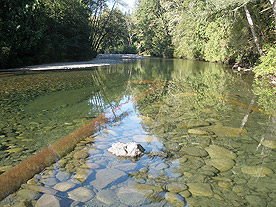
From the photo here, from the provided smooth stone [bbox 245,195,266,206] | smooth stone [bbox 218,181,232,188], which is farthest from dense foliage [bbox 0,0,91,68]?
smooth stone [bbox 245,195,266,206]

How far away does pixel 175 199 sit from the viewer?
2.44 meters

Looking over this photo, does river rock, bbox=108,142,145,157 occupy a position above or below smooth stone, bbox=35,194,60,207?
above

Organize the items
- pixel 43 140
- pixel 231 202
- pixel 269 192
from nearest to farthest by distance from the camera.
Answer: pixel 231 202 → pixel 269 192 → pixel 43 140

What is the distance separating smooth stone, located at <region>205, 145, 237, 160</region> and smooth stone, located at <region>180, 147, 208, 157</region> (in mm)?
92

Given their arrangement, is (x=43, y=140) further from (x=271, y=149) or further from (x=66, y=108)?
(x=271, y=149)

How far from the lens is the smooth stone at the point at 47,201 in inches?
91.4

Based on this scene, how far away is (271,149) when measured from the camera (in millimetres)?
3711

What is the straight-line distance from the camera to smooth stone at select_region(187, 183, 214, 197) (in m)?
2.53

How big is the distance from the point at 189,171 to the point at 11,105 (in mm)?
5432

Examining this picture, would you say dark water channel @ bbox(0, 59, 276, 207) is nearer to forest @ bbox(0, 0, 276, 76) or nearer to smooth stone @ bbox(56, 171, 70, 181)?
smooth stone @ bbox(56, 171, 70, 181)

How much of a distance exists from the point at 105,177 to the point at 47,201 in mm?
747

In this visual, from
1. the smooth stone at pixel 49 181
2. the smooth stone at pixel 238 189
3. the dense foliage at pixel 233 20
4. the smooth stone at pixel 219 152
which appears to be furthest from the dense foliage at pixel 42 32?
the smooth stone at pixel 238 189

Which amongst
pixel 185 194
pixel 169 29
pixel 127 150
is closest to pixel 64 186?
pixel 127 150

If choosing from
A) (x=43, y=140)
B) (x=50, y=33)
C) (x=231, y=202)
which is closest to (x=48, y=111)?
(x=43, y=140)
